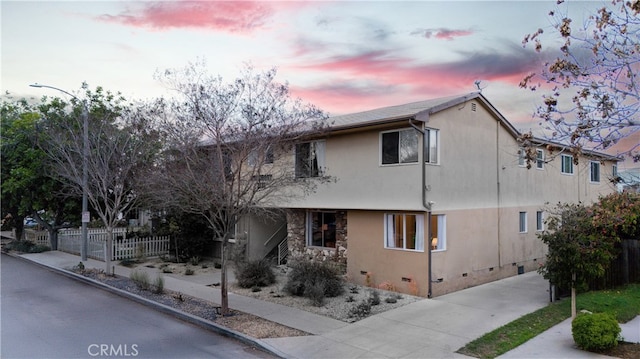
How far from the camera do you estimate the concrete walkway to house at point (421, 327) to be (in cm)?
859

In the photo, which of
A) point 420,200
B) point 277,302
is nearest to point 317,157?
point 420,200

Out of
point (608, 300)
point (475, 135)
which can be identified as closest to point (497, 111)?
point (475, 135)

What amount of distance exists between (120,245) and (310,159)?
1115 centimetres

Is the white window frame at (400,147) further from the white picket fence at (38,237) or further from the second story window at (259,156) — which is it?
the white picket fence at (38,237)

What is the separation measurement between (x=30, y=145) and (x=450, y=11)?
22.4m

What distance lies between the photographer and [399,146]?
1453 centimetres

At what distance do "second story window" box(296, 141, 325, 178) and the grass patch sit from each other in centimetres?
906

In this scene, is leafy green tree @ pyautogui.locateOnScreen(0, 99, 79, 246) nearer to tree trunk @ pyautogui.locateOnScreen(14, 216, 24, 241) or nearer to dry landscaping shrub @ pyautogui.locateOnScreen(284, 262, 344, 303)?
tree trunk @ pyautogui.locateOnScreen(14, 216, 24, 241)

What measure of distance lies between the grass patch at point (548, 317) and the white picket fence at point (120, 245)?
17698 mm

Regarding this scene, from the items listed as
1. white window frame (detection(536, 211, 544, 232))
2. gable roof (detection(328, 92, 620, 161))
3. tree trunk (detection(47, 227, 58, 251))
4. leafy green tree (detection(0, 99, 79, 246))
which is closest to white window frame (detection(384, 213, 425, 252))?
Result: gable roof (detection(328, 92, 620, 161))

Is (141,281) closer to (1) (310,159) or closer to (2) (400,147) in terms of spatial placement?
(1) (310,159)

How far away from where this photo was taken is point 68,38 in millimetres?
14820

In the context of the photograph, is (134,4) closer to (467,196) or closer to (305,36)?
(305,36)

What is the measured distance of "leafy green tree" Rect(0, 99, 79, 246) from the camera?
2208 centimetres
